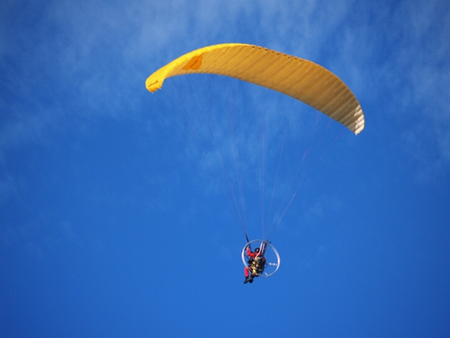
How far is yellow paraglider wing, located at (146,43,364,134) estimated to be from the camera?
1889 centimetres

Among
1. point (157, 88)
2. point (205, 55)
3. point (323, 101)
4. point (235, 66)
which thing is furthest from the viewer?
point (323, 101)

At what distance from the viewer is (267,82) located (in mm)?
21625

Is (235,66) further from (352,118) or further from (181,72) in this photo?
(352,118)

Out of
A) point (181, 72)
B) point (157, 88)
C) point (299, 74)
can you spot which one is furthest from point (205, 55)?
point (299, 74)

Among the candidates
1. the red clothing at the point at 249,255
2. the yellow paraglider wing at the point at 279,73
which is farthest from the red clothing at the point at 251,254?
the yellow paraglider wing at the point at 279,73

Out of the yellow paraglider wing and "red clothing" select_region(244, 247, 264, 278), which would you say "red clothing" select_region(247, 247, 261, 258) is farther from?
the yellow paraglider wing

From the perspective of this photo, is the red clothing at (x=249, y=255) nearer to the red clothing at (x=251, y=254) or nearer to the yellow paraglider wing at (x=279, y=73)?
the red clothing at (x=251, y=254)

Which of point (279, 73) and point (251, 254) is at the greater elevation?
point (279, 73)

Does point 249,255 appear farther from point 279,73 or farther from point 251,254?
point 279,73

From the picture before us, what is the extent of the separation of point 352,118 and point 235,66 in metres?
5.29

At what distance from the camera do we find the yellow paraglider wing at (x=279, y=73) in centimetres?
1889

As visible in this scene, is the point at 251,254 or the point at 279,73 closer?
the point at 251,254

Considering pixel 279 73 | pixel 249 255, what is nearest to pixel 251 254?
pixel 249 255

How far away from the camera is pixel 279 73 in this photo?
20.9 meters
